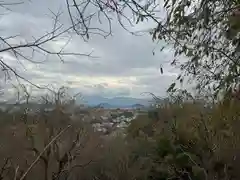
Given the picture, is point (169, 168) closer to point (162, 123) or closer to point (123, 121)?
point (162, 123)

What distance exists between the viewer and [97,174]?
15.0 m

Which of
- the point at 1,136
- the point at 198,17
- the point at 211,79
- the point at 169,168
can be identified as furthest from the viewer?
the point at 169,168

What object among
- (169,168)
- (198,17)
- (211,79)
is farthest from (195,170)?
(198,17)

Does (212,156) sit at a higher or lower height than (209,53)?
lower

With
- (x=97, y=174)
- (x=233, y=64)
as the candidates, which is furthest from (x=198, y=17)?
(x=97, y=174)

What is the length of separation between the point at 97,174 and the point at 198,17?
32.6 ft

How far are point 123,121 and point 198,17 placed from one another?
1010 cm

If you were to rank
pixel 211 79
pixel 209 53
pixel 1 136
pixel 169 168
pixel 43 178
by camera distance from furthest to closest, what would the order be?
pixel 169 168 → pixel 43 178 → pixel 1 136 → pixel 211 79 → pixel 209 53

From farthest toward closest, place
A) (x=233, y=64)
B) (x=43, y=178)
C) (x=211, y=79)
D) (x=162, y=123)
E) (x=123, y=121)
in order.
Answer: (x=123, y=121)
(x=162, y=123)
(x=43, y=178)
(x=211, y=79)
(x=233, y=64)

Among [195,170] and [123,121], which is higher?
[123,121]

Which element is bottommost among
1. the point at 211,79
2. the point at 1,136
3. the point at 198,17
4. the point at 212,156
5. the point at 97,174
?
the point at 97,174

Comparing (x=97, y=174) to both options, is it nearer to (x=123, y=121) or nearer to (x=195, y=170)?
(x=123, y=121)

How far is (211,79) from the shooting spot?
761 centimetres

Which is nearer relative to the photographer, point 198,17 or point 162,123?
point 198,17
